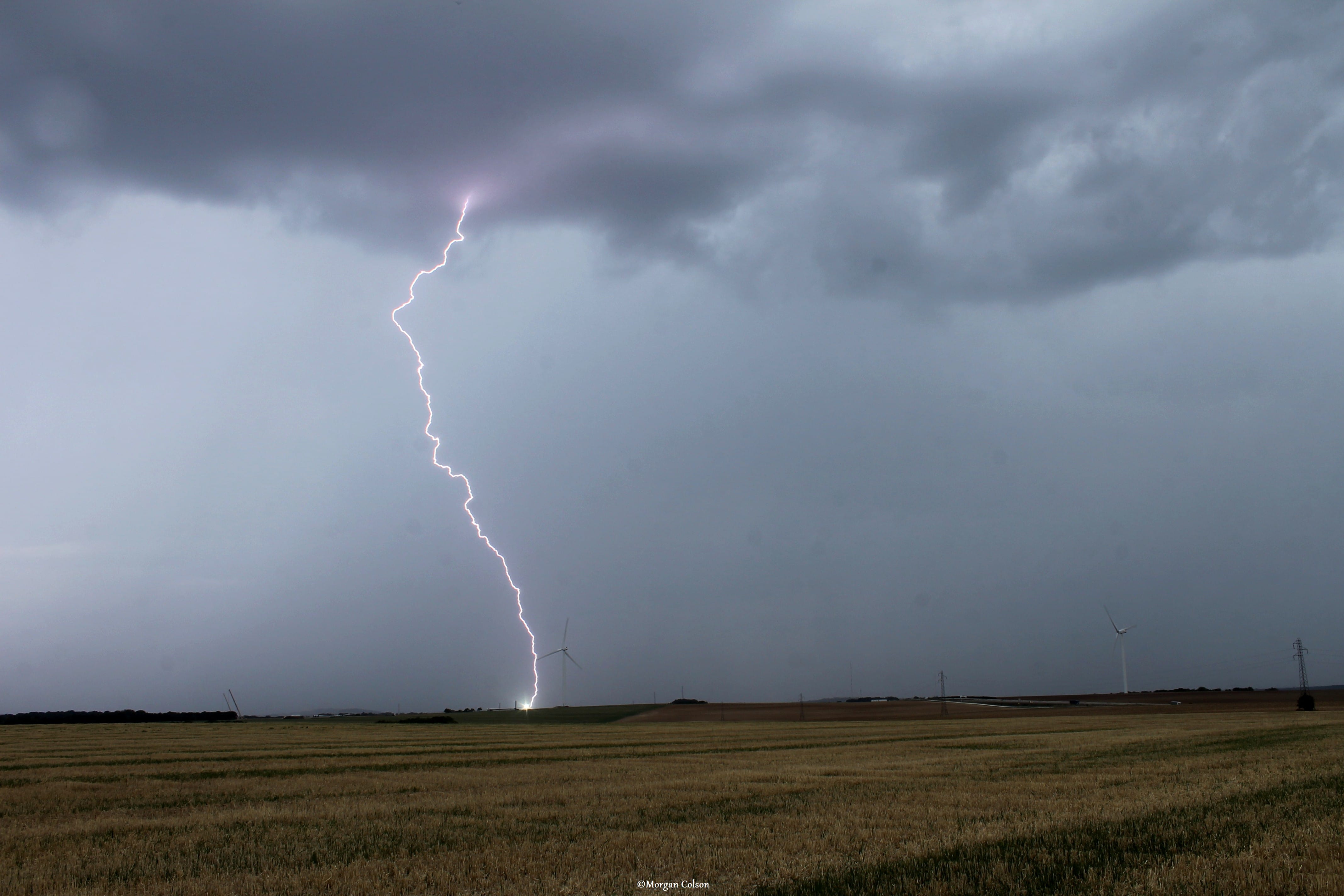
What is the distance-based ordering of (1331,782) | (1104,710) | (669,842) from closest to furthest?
1. (669,842)
2. (1331,782)
3. (1104,710)

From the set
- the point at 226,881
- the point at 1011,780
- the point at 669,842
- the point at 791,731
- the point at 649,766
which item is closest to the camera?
the point at 226,881

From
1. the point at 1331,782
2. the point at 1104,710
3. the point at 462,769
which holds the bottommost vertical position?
the point at 1104,710

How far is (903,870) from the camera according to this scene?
11.6 m

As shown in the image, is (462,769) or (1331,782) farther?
(462,769)

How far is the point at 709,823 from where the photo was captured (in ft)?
55.8

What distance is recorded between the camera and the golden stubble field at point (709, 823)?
11578 millimetres

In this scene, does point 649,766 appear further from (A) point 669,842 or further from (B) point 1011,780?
(A) point 669,842

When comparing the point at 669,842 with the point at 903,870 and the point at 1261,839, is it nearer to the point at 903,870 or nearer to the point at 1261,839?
the point at 903,870

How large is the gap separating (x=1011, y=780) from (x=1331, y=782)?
7472 millimetres

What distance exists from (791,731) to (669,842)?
5819 cm

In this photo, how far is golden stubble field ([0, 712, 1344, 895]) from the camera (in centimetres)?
1158

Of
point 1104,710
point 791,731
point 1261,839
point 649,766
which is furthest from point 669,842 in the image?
point 1104,710

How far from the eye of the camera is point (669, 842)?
48.2 feet

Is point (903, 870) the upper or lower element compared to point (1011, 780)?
upper
